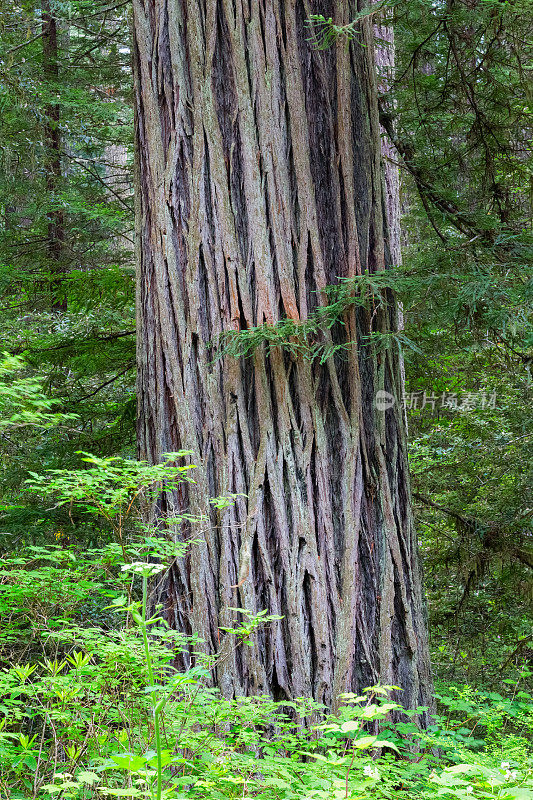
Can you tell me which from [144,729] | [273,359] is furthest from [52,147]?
[144,729]

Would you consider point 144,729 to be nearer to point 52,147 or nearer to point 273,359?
point 273,359

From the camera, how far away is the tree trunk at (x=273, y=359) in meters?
3.15

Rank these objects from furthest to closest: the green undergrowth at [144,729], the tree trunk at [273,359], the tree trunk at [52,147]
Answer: the tree trunk at [52,147] → the tree trunk at [273,359] → the green undergrowth at [144,729]

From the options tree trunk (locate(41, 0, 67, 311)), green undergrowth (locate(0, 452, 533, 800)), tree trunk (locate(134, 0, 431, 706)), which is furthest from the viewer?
tree trunk (locate(41, 0, 67, 311))

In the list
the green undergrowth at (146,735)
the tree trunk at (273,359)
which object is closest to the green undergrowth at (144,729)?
the green undergrowth at (146,735)

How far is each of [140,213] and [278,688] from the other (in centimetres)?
248

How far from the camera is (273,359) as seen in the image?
3303 mm

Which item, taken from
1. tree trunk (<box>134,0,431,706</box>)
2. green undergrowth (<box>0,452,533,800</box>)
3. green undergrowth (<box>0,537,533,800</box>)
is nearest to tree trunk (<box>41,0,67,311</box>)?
tree trunk (<box>134,0,431,706</box>)

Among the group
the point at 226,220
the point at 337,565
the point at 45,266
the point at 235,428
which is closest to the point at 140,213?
the point at 226,220

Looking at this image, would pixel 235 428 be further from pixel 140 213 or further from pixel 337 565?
pixel 140 213

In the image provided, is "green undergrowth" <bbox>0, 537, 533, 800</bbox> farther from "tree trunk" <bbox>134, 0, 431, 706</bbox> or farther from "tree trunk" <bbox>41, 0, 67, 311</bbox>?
"tree trunk" <bbox>41, 0, 67, 311</bbox>

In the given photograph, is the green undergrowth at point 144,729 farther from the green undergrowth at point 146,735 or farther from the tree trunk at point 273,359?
the tree trunk at point 273,359

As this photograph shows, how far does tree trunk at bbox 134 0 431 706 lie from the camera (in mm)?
3152

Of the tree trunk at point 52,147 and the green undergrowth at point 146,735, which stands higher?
the tree trunk at point 52,147
